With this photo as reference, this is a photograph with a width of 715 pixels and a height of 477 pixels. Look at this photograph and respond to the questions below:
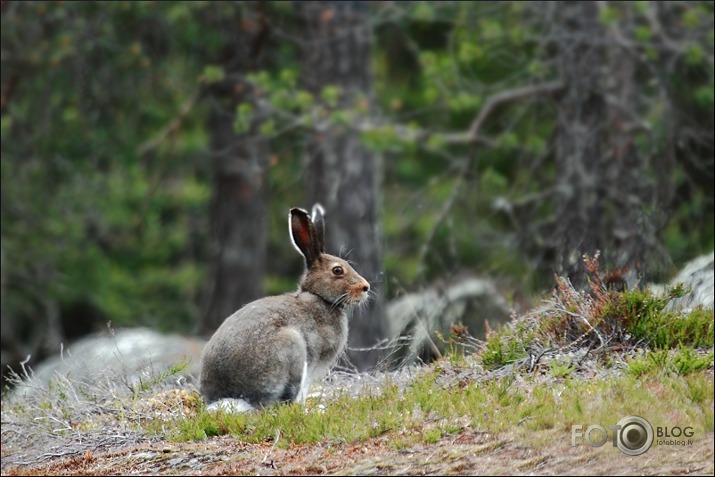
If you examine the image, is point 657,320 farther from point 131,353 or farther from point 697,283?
point 131,353

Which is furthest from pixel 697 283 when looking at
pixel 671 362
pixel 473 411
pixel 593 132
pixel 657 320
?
pixel 593 132

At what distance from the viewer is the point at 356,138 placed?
20.0 m

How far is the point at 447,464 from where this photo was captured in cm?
786

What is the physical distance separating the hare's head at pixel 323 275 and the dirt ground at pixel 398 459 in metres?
2.07

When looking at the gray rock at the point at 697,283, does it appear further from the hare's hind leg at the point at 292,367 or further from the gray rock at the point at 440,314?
the hare's hind leg at the point at 292,367

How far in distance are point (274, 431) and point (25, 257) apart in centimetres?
1423

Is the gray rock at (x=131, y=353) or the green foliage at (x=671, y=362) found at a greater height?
the green foliage at (x=671, y=362)

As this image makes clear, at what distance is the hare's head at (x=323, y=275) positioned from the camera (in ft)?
35.1

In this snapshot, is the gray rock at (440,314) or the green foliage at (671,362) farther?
the gray rock at (440,314)

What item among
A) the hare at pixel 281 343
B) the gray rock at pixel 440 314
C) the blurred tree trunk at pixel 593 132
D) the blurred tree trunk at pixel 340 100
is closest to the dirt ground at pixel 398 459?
the hare at pixel 281 343

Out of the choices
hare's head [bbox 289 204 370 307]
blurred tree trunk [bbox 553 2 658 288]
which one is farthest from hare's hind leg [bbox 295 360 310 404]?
blurred tree trunk [bbox 553 2 658 288]

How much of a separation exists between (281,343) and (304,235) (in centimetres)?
128

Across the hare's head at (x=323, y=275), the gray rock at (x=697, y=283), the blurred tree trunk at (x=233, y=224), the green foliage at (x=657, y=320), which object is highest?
the hare's head at (x=323, y=275)

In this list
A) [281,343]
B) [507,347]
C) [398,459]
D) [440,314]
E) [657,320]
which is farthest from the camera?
[440,314]
